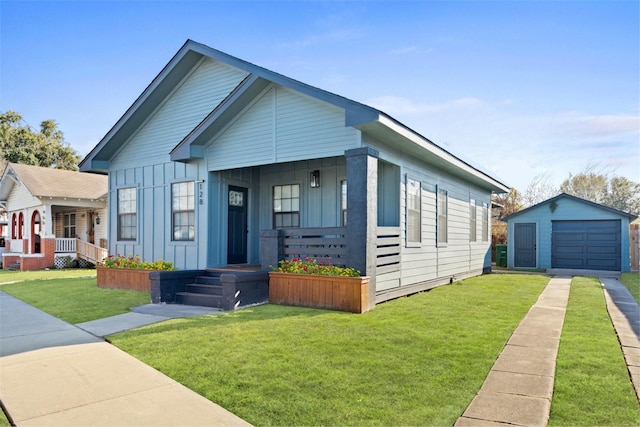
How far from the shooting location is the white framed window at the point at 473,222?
46.7 feet

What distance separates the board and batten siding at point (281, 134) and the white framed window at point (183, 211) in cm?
109

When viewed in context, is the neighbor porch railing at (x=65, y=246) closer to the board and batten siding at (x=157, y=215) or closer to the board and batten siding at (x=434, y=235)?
the board and batten siding at (x=157, y=215)

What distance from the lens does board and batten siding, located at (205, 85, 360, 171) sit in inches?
321

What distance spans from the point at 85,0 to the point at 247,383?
1111cm

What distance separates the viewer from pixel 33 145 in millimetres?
35375

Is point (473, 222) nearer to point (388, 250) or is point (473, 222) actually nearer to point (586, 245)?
point (586, 245)

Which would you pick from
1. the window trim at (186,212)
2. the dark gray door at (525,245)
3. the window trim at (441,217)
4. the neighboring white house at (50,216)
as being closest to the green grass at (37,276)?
the neighboring white house at (50,216)

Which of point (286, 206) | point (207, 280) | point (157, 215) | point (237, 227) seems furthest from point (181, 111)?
point (207, 280)

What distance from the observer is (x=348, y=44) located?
41.8 feet


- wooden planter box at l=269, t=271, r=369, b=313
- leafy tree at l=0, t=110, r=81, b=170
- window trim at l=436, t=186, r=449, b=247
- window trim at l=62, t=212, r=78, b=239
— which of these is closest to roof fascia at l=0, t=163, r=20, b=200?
window trim at l=62, t=212, r=78, b=239

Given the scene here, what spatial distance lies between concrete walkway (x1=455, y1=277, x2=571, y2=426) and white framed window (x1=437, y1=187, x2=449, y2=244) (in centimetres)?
496

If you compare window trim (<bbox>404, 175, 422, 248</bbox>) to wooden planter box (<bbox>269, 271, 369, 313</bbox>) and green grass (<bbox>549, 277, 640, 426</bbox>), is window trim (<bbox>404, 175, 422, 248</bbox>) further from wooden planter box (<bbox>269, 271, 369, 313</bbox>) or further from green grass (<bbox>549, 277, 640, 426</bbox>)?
green grass (<bbox>549, 277, 640, 426</bbox>)

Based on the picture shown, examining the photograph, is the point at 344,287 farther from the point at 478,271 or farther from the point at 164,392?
the point at 478,271

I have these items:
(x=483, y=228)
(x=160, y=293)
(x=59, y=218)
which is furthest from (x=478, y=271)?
(x=59, y=218)
